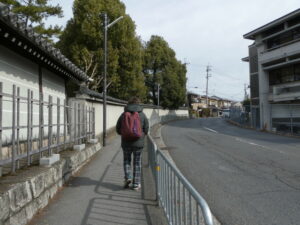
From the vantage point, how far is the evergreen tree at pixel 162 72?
4634cm

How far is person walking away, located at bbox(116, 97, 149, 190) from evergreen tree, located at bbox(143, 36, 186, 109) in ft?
132

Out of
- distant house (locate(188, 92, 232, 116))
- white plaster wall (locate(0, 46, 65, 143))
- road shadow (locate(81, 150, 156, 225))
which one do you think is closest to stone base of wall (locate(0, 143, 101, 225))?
road shadow (locate(81, 150, 156, 225))

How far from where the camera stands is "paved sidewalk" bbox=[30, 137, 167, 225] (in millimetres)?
4262

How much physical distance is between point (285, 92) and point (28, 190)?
2686 centimetres

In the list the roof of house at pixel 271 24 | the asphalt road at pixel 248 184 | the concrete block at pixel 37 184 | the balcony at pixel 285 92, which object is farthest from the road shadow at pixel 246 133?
the concrete block at pixel 37 184

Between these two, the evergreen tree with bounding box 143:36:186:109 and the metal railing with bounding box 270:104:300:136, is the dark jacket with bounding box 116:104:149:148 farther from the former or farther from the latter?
the evergreen tree with bounding box 143:36:186:109

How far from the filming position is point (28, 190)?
4.16 m

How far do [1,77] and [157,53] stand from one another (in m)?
41.2

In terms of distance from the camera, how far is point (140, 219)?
4309 millimetres

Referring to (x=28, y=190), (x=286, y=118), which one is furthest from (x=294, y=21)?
(x=28, y=190)

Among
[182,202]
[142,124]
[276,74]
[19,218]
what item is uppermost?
[276,74]

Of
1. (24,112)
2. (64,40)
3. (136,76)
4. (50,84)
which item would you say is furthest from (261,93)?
(24,112)

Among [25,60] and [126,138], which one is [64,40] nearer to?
[25,60]

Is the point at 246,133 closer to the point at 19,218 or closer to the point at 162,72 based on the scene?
the point at 19,218
